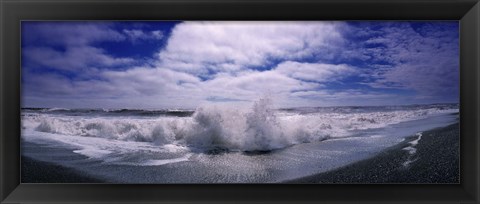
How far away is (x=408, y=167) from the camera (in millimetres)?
1821

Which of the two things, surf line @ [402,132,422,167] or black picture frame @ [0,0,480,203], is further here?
surf line @ [402,132,422,167]

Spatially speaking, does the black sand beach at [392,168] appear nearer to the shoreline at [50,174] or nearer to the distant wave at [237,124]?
the shoreline at [50,174]

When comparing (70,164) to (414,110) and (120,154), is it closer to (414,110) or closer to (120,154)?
(120,154)

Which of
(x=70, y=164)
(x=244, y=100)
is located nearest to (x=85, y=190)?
(x=70, y=164)

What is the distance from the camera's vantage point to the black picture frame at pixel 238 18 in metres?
1.72

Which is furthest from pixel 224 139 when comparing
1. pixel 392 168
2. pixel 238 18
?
pixel 392 168

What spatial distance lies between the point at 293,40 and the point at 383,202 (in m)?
0.98

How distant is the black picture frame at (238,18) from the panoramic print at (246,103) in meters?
0.05

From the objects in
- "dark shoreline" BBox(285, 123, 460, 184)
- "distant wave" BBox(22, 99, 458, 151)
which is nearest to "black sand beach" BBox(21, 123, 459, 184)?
"dark shoreline" BBox(285, 123, 460, 184)

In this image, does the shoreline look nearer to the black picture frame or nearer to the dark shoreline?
the black picture frame

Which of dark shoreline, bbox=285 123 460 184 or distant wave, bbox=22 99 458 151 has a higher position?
distant wave, bbox=22 99 458 151

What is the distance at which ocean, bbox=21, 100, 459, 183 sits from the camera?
1.81 metres

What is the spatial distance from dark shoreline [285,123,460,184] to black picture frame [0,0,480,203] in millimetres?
39

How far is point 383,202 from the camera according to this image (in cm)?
176
